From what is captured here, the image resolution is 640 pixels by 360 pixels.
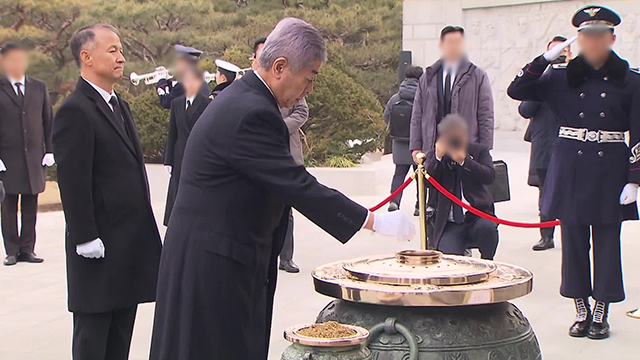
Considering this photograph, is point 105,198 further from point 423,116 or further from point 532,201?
point 532,201

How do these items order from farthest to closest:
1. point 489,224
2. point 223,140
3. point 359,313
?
point 489,224, point 359,313, point 223,140

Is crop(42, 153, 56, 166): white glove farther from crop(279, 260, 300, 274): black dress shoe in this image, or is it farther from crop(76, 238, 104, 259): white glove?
crop(76, 238, 104, 259): white glove

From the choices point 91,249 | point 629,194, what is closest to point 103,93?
point 91,249

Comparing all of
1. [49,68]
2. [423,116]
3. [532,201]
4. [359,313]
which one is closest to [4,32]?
[49,68]

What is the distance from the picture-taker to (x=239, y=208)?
2918 millimetres

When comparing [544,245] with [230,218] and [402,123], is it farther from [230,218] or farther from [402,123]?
[230,218]

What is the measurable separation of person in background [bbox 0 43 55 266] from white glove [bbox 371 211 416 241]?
16.6ft

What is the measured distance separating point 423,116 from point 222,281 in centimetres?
382

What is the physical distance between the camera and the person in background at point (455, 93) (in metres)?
6.33

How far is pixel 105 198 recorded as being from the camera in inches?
152

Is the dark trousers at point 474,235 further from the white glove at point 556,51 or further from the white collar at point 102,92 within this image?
the white collar at point 102,92

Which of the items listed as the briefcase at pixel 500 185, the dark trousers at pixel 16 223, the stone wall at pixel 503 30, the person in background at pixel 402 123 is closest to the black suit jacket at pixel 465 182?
the briefcase at pixel 500 185

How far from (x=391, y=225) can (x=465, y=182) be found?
2.50m

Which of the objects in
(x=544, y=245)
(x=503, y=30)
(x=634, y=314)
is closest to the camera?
(x=634, y=314)
